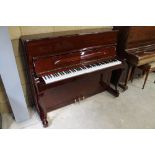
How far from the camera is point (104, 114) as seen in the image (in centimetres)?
218

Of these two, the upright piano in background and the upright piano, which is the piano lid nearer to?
the upright piano

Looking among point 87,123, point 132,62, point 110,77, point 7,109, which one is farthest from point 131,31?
point 7,109

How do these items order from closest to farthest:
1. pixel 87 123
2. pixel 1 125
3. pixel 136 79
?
pixel 1 125 → pixel 87 123 → pixel 136 79

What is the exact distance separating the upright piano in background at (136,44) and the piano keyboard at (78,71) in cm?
30

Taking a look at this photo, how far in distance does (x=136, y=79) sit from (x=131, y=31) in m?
1.16

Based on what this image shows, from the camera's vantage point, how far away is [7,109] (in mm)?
2043

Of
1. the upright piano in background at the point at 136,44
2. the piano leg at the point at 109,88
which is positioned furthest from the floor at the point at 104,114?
the upright piano in background at the point at 136,44

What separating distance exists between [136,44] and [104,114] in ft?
4.07

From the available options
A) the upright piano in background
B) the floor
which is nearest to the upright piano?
the floor

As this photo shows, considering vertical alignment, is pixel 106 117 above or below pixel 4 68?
below

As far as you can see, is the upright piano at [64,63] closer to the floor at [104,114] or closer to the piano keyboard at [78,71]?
the piano keyboard at [78,71]

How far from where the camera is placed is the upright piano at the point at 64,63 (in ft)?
5.34

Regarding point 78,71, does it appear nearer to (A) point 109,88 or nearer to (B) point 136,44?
(A) point 109,88
